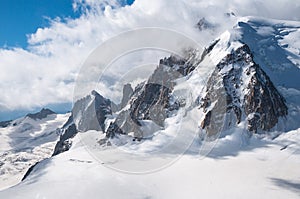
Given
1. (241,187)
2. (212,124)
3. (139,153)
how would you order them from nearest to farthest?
(241,187) < (139,153) < (212,124)

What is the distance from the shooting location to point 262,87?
198 m

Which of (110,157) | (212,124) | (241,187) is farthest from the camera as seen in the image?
Result: (212,124)

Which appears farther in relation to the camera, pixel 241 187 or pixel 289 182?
pixel 289 182

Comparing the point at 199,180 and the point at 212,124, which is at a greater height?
the point at 212,124

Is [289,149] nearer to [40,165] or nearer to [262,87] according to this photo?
[262,87]

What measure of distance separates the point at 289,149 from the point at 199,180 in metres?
60.3

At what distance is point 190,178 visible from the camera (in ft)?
411

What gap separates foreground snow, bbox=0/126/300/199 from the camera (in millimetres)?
95688

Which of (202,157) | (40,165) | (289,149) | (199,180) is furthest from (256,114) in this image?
(40,165)

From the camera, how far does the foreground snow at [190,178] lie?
95.7m

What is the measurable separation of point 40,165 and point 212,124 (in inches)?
3727

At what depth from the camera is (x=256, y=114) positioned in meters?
192

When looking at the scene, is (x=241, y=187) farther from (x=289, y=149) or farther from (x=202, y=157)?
(x=289, y=149)

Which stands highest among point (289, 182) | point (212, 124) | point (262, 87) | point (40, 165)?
point (262, 87)
